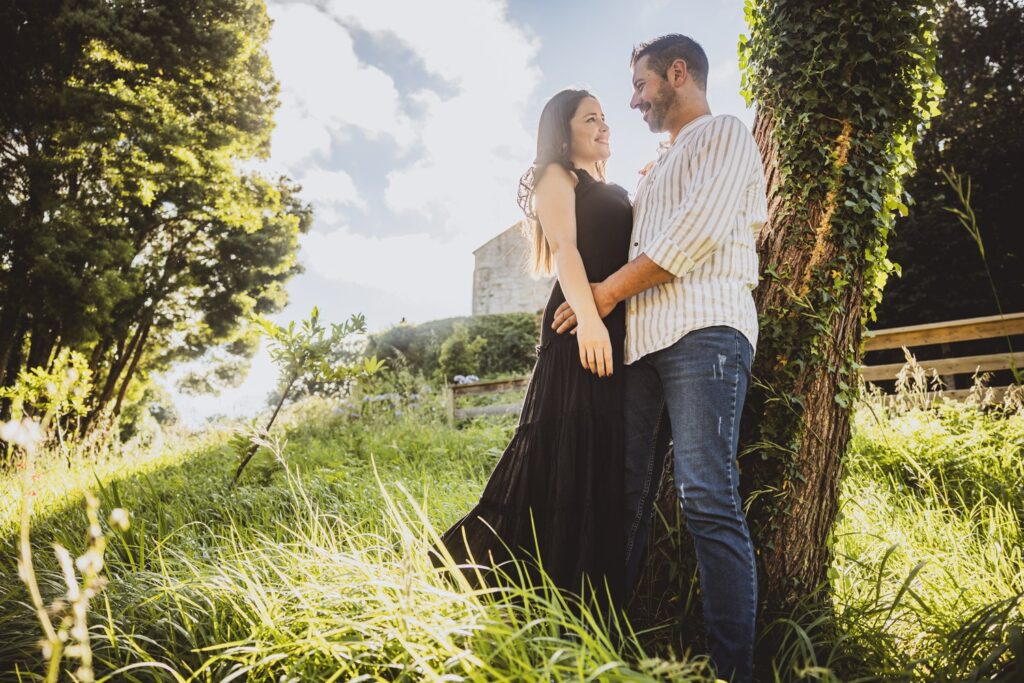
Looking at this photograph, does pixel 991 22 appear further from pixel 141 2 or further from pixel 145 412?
pixel 145 412

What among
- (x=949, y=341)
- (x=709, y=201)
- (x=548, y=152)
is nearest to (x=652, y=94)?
(x=548, y=152)

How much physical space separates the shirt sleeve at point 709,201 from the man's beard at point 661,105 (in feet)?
0.91

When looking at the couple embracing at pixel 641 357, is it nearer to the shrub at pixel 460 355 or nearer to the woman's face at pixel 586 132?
the woman's face at pixel 586 132

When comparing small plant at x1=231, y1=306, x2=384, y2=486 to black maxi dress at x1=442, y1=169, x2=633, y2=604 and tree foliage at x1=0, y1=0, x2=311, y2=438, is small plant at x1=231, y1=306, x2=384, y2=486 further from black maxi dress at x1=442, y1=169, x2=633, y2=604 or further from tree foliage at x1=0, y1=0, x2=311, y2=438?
tree foliage at x1=0, y1=0, x2=311, y2=438

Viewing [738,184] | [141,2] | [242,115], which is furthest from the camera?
[242,115]

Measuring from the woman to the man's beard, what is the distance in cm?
24

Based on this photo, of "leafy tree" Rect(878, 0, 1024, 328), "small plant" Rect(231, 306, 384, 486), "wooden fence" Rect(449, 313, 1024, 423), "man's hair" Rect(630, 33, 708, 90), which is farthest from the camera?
"leafy tree" Rect(878, 0, 1024, 328)

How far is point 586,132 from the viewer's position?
2211 mm

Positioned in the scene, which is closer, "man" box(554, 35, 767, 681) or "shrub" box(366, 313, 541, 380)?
"man" box(554, 35, 767, 681)

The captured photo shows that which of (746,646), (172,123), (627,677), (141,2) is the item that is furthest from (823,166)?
(141,2)

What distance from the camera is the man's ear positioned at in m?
2.02

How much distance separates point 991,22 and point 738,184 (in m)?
12.7

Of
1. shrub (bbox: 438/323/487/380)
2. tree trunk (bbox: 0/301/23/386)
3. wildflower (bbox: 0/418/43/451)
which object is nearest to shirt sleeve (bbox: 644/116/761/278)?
wildflower (bbox: 0/418/43/451)

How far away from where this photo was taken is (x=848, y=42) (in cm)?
205
